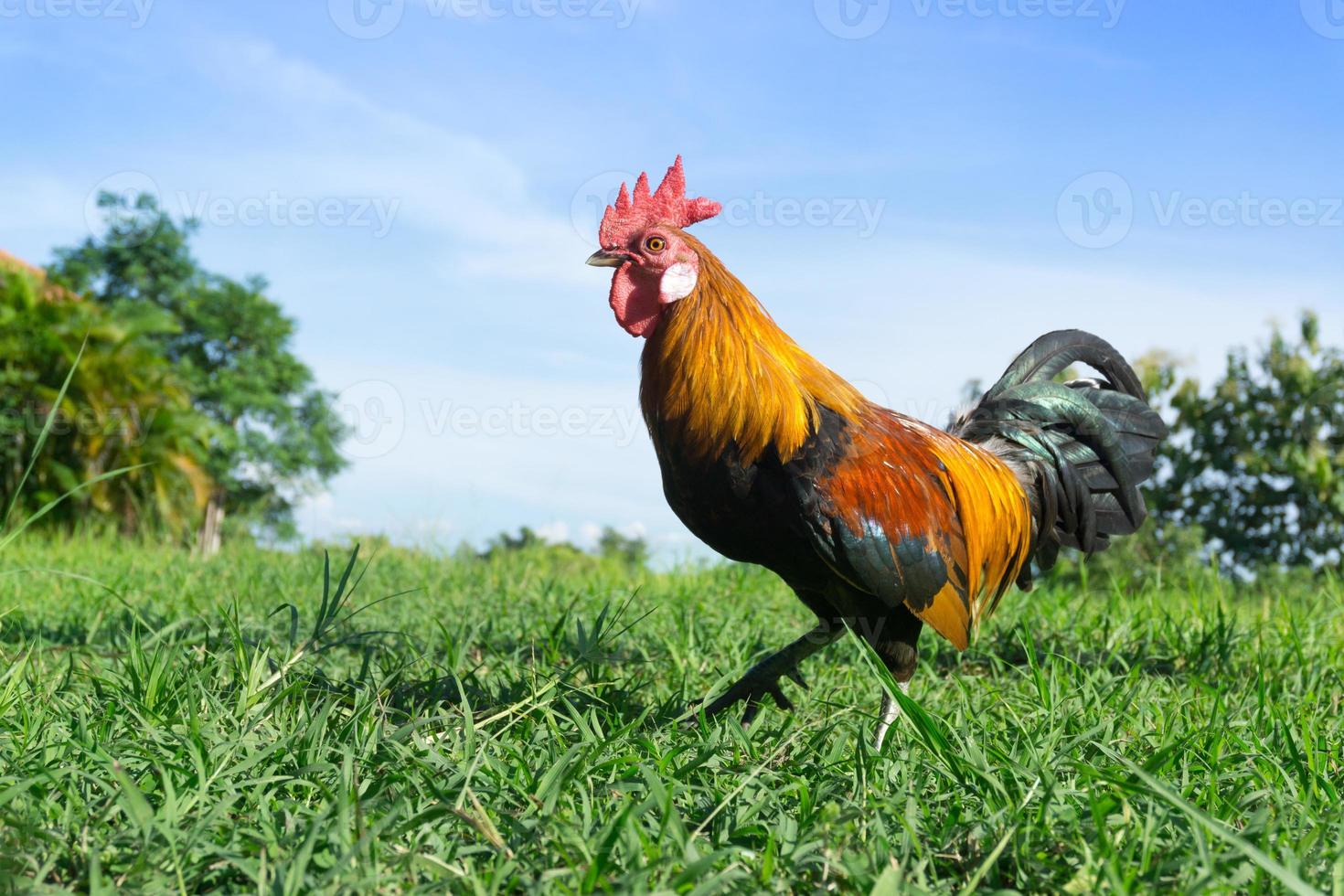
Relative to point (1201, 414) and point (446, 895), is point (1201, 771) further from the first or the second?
point (1201, 414)

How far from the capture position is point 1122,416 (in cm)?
427

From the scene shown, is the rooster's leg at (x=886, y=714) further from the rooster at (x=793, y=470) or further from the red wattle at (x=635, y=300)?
the red wattle at (x=635, y=300)

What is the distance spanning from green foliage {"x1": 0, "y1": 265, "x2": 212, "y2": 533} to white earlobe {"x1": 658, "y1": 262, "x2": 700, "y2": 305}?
12577 mm

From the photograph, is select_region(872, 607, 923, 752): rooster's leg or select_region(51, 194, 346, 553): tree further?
select_region(51, 194, 346, 553): tree

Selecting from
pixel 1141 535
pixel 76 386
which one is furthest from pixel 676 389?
pixel 76 386

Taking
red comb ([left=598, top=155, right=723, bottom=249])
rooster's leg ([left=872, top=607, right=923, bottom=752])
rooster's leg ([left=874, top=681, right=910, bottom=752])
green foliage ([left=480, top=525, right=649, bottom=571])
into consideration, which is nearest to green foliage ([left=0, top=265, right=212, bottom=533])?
green foliage ([left=480, top=525, right=649, bottom=571])

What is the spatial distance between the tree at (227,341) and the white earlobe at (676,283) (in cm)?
2230

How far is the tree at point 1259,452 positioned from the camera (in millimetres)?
14375

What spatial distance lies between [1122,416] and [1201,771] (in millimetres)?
1998

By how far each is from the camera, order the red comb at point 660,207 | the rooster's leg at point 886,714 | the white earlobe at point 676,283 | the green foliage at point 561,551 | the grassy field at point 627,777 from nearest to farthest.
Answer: the grassy field at point 627,777 < the rooster's leg at point 886,714 < the white earlobe at point 676,283 < the red comb at point 660,207 < the green foliage at point 561,551

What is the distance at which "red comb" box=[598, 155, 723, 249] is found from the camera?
342cm

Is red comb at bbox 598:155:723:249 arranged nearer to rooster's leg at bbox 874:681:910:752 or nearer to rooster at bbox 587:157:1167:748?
rooster at bbox 587:157:1167:748

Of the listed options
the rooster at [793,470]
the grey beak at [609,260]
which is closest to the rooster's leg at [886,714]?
the rooster at [793,470]

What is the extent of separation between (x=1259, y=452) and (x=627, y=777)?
15.2 meters
